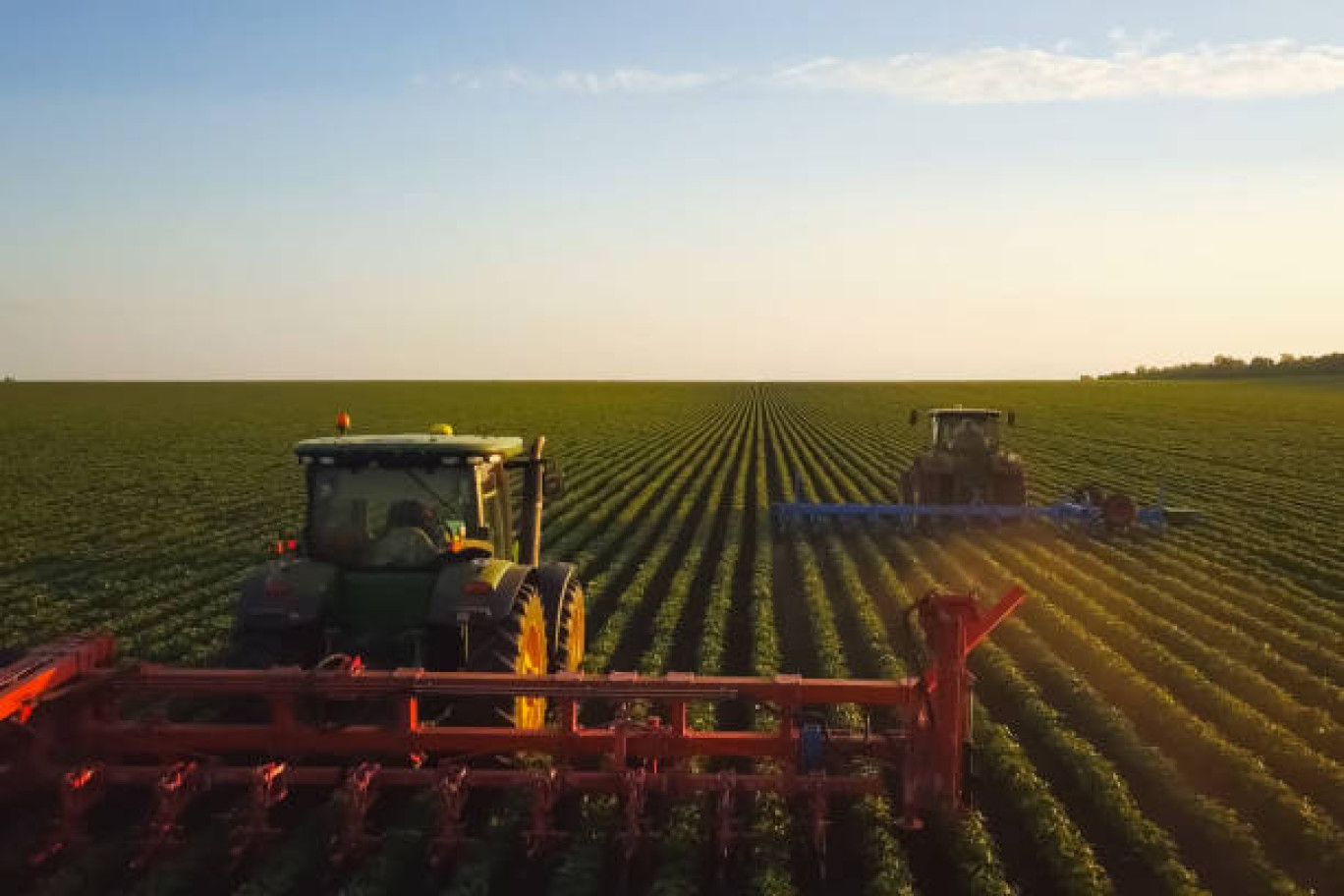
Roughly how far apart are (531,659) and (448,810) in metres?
1.35

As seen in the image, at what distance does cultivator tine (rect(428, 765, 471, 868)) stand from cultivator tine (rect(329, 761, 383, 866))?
37 cm

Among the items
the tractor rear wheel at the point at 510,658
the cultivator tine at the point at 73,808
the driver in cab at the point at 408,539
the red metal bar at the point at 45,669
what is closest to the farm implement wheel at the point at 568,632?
the tractor rear wheel at the point at 510,658

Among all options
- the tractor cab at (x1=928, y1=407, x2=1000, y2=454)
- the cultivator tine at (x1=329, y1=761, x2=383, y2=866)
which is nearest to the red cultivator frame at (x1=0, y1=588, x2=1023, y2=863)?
the cultivator tine at (x1=329, y1=761, x2=383, y2=866)

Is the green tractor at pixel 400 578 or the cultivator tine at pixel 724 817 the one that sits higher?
the green tractor at pixel 400 578

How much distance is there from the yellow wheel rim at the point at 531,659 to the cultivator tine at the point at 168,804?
5.95 feet

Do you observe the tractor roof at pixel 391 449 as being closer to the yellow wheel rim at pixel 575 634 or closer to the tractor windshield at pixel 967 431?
the yellow wheel rim at pixel 575 634

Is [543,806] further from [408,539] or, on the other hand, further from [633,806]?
[408,539]

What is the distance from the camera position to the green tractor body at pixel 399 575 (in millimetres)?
6688

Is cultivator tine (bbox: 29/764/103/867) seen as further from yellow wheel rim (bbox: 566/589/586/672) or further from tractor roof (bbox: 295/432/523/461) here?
yellow wheel rim (bbox: 566/589/586/672)

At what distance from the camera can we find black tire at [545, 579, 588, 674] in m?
8.04

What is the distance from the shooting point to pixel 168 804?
19.1 ft

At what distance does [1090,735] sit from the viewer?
835 cm

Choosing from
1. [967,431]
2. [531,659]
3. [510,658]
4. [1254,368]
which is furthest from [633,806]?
[1254,368]

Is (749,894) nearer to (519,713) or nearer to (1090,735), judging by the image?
(519,713)
